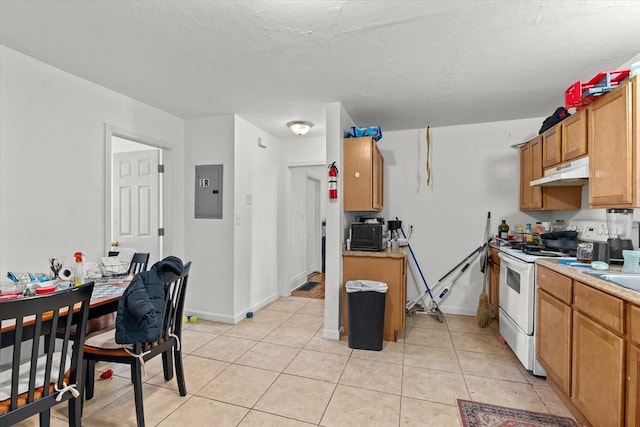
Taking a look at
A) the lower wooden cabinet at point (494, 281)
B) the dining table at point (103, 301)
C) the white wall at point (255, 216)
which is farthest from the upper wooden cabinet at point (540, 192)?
the dining table at point (103, 301)

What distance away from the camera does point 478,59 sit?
7.60 feet

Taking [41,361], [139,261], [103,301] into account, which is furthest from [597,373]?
[139,261]

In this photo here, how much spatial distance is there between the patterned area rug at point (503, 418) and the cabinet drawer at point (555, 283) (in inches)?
28.9

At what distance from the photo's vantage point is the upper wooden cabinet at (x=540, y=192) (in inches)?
121

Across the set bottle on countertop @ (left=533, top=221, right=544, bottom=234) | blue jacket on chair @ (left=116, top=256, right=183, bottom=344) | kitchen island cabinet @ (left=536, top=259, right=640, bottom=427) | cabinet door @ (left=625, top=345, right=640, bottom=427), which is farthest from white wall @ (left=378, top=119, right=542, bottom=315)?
blue jacket on chair @ (left=116, top=256, right=183, bottom=344)

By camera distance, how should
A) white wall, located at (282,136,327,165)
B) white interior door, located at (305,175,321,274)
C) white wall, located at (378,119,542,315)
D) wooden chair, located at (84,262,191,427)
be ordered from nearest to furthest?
wooden chair, located at (84,262,191,427) → white wall, located at (378,119,542,315) → white wall, located at (282,136,327,165) → white interior door, located at (305,175,321,274)

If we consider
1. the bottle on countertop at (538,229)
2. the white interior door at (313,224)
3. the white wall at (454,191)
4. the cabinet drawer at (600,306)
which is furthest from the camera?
the white interior door at (313,224)

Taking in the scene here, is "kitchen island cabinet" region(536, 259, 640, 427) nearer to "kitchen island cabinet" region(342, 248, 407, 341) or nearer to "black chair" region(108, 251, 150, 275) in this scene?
"kitchen island cabinet" region(342, 248, 407, 341)

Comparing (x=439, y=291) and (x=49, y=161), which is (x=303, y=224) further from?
(x=49, y=161)

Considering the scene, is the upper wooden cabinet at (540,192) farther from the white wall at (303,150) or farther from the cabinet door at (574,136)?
the white wall at (303,150)

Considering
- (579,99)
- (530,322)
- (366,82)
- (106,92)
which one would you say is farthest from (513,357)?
(106,92)

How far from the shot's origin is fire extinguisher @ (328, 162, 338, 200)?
319 centimetres

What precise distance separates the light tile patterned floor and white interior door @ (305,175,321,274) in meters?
2.77

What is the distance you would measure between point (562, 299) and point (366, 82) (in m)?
2.19
